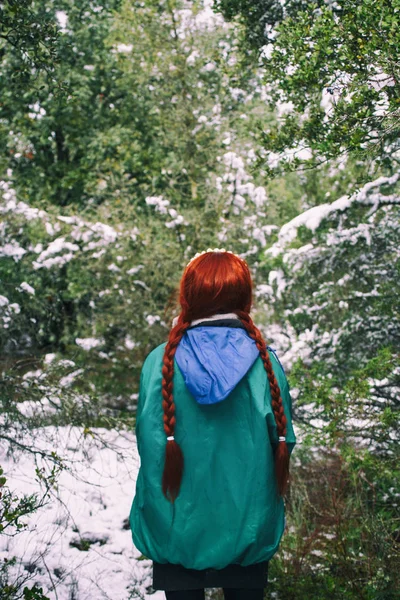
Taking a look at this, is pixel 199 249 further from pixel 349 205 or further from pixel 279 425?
pixel 279 425

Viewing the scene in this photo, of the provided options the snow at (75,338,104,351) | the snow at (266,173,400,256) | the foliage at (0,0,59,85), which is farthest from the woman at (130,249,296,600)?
the snow at (75,338,104,351)

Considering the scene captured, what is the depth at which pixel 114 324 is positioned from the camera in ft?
33.0

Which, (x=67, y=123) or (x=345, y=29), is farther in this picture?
(x=67, y=123)

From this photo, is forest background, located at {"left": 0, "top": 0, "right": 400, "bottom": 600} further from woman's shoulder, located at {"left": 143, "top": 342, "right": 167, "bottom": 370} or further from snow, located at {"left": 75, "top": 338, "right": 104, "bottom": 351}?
woman's shoulder, located at {"left": 143, "top": 342, "right": 167, "bottom": 370}

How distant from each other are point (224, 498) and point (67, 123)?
484 inches

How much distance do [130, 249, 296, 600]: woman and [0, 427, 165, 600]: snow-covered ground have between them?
4.09 feet

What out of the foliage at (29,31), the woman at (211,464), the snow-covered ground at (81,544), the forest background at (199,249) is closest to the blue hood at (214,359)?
the woman at (211,464)

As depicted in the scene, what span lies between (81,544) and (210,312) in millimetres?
2920

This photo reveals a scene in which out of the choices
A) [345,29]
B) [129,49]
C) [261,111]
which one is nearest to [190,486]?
[345,29]

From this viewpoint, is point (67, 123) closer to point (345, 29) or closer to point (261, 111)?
point (261, 111)

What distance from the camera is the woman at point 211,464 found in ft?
6.57

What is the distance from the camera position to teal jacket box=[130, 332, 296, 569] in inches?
78.7

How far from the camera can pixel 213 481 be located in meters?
2.03

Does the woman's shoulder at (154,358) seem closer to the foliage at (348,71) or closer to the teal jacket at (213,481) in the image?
the teal jacket at (213,481)
